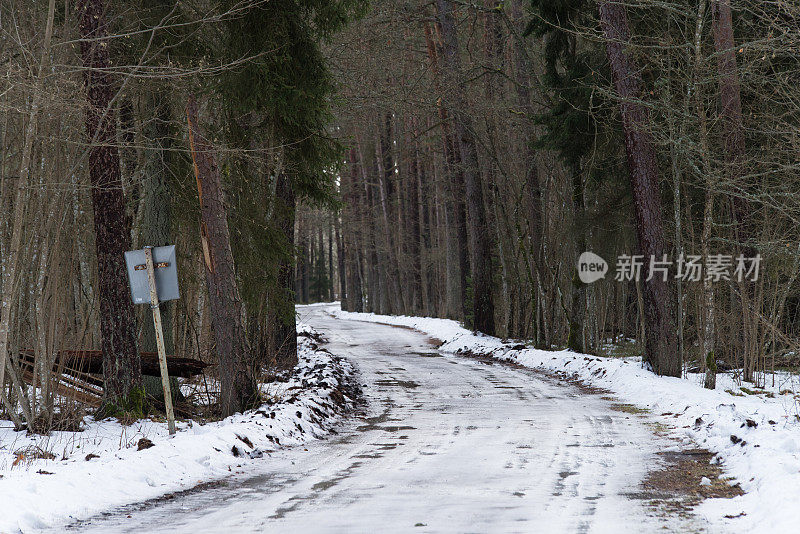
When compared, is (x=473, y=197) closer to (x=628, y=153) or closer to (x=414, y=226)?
(x=628, y=153)

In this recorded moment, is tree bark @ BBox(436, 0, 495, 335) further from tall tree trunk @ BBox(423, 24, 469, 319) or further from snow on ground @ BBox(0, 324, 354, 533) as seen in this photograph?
snow on ground @ BBox(0, 324, 354, 533)

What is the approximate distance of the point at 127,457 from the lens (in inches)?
293

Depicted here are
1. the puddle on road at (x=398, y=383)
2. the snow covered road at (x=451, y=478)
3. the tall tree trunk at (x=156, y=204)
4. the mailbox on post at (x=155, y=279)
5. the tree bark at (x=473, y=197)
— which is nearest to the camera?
the snow covered road at (x=451, y=478)

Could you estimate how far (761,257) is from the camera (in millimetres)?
13781

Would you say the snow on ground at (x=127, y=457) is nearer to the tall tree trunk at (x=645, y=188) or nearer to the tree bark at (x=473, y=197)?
the tall tree trunk at (x=645, y=188)

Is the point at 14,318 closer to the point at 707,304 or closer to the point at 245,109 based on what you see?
the point at 245,109

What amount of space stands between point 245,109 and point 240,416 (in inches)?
194

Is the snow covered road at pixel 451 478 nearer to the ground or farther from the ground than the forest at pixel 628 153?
nearer to the ground

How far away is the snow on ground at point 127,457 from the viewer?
5.88 meters

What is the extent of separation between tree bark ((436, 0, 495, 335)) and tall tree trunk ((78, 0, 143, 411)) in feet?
41.4

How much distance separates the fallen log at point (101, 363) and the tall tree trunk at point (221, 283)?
0.60m

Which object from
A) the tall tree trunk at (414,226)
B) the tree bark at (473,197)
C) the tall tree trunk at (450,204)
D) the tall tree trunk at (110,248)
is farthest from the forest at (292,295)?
the tall tree trunk at (414,226)

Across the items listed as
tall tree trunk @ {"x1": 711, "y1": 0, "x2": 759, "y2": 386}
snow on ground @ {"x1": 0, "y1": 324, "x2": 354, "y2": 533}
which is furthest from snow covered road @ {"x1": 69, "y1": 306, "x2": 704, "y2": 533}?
tall tree trunk @ {"x1": 711, "y1": 0, "x2": 759, "y2": 386}

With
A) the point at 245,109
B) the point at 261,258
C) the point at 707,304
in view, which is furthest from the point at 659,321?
the point at 245,109
